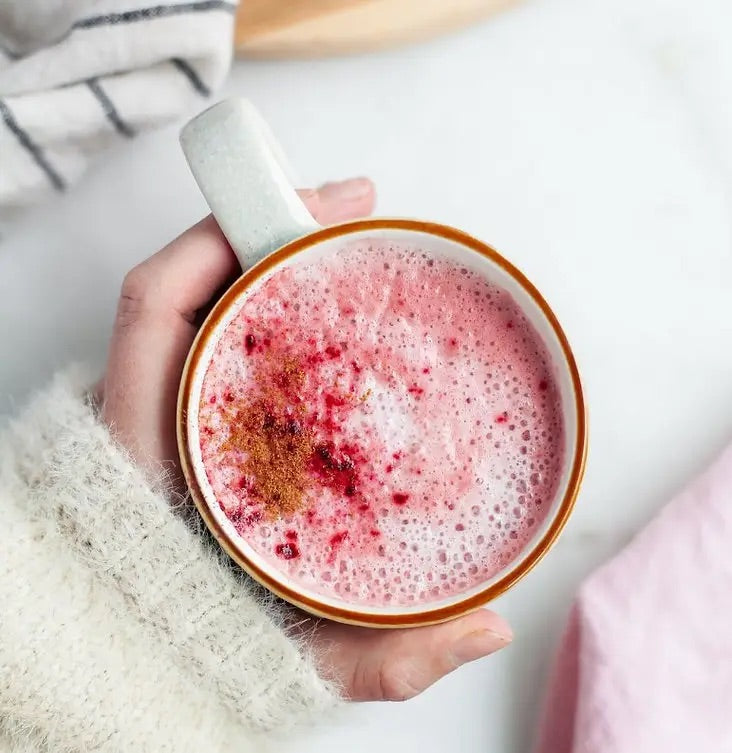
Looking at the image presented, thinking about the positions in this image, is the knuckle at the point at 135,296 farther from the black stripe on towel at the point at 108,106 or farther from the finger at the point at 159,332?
the black stripe on towel at the point at 108,106

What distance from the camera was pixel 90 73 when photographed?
762mm

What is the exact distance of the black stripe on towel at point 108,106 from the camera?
2.51 ft

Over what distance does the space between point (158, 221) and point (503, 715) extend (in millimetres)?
536

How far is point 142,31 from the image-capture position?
749 mm

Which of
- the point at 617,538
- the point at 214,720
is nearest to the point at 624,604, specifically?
the point at 617,538

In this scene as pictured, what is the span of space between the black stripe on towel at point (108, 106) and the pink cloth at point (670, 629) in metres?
0.54

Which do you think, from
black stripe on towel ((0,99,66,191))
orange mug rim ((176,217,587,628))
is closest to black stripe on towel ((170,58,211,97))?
black stripe on towel ((0,99,66,191))

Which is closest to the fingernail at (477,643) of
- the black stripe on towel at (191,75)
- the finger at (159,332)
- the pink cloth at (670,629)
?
the pink cloth at (670,629)

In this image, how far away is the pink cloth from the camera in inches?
30.0

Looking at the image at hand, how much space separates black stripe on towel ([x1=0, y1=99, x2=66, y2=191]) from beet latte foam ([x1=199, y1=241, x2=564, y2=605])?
0.89 ft

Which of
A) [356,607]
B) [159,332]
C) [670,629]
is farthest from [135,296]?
[670,629]

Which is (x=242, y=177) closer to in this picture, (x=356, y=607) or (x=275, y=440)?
(x=275, y=440)

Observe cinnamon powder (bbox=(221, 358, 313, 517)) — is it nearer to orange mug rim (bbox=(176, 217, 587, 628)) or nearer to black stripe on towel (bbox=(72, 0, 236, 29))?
orange mug rim (bbox=(176, 217, 587, 628))

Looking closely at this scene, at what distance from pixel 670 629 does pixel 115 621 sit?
1.45ft
